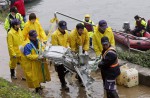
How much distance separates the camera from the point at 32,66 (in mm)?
8094

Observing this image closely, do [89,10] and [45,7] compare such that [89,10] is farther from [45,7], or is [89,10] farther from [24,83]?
[24,83]

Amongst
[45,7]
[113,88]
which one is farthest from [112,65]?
[45,7]

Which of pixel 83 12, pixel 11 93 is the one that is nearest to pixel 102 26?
pixel 11 93

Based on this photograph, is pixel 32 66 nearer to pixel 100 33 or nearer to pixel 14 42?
pixel 14 42

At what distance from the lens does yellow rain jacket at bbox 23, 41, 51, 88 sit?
7887mm

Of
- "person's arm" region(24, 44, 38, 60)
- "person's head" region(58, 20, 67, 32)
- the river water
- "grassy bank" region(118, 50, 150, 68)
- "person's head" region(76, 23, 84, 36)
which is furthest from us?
"grassy bank" region(118, 50, 150, 68)

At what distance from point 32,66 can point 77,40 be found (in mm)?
1388

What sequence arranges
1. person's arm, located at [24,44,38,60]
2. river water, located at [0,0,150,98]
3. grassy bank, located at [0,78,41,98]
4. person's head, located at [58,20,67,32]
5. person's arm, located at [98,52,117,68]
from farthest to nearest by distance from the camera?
river water, located at [0,0,150,98], person's head, located at [58,20,67,32], person's arm, located at [24,44,38,60], person's arm, located at [98,52,117,68], grassy bank, located at [0,78,41,98]

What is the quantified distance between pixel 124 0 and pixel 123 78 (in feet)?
76.5

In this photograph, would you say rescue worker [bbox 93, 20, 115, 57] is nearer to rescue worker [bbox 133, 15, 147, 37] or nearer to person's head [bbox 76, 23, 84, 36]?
person's head [bbox 76, 23, 84, 36]

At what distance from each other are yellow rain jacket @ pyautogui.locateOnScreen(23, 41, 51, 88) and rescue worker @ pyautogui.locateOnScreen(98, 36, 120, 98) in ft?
5.61

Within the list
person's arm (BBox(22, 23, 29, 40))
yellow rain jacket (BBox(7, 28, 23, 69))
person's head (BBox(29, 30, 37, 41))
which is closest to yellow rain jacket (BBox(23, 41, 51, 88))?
person's head (BBox(29, 30, 37, 41))

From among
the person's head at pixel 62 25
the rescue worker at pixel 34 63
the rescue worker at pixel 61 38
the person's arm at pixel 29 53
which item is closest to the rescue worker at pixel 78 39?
the rescue worker at pixel 61 38

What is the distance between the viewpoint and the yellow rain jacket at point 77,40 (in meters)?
8.59
